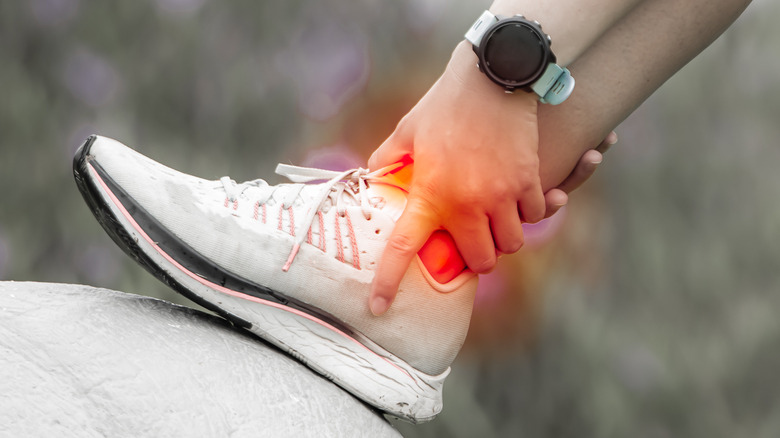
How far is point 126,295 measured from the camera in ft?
2.96

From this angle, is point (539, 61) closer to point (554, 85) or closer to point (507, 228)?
point (554, 85)

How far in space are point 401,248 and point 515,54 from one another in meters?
0.26

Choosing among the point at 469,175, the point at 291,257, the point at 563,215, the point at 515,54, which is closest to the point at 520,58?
the point at 515,54

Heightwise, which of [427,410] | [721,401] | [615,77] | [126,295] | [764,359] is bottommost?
[126,295]

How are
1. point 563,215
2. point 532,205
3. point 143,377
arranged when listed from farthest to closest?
point 563,215 < point 532,205 < point 143,377

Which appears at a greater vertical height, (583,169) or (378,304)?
(583,169)

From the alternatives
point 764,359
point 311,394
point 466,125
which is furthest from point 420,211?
point 764,359

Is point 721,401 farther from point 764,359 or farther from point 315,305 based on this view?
point 315,305

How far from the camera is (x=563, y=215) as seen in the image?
1412 mm

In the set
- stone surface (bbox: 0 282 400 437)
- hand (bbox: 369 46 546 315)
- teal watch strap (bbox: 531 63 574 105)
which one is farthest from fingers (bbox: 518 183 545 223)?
stone surface (bbox: 0 282 400 437)

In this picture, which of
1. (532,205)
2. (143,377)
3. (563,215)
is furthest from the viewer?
(563,215)

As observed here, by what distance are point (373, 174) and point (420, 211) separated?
13 centimetres

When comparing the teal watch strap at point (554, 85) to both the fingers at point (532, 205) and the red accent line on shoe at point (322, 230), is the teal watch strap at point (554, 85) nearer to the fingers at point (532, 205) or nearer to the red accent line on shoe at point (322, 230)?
the fingers at point (532, 205)

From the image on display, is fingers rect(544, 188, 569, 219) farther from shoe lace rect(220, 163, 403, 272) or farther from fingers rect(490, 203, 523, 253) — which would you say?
shoe lace rect(220, 163, 403, 272)
